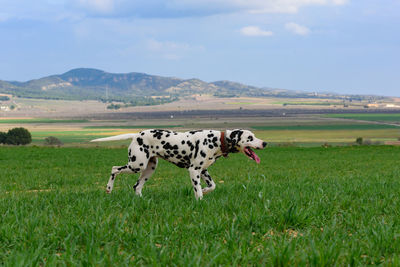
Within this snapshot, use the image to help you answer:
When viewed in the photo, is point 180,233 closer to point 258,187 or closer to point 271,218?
point 271,218

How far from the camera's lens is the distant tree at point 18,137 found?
88.4 meters

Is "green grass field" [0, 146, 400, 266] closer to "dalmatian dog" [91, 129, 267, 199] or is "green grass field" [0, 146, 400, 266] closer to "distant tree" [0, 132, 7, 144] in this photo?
"dalmatian dog" [91, 129, 267, 199]

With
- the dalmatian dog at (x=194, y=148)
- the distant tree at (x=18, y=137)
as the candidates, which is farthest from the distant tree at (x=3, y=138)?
the dalmatian dog at (x=194, y=148)

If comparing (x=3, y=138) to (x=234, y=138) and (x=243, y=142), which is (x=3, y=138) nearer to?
(x=234, y=138)

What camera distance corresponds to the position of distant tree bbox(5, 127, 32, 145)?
290 ft

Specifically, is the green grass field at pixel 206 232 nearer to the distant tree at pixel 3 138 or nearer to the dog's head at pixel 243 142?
the dog's head at pixel 243 142

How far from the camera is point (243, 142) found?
28.7 ft

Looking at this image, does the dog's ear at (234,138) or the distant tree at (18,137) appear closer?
the dog's ear at (234,138)

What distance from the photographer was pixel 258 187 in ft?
34.5

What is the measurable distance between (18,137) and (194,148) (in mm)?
87939

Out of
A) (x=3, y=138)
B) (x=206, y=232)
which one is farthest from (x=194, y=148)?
(x=3, y=138)

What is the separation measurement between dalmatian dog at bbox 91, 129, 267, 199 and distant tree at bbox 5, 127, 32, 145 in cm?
8646

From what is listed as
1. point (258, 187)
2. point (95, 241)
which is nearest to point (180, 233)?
point (95, 241)

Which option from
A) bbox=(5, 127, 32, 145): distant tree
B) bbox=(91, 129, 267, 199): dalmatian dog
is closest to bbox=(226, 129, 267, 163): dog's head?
bbox=(91, 129, 267, 199): dalmatian dog
